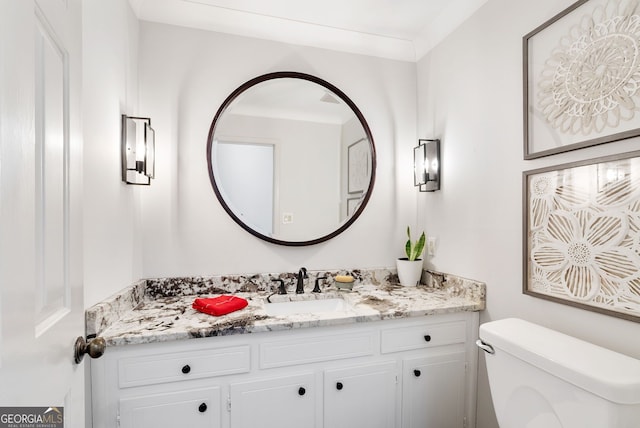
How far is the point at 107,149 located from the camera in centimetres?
139

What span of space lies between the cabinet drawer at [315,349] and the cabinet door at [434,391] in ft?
0.80

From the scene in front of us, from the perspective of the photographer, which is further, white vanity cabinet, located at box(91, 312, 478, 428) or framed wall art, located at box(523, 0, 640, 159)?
white vanity cabinet, located at box(91, 312, 478, 428)

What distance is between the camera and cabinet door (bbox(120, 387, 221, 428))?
125 cm

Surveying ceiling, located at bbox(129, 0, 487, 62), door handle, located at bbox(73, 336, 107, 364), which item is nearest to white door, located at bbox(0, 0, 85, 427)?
door handle, located at bbox(73, 336, 107, 364)

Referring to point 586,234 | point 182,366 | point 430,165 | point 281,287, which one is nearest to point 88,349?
point 182,366

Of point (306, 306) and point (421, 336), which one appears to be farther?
point (306, 306)

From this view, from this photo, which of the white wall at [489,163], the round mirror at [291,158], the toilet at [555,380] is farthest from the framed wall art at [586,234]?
the round mirror at [291,158]

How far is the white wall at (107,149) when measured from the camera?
1.22 m

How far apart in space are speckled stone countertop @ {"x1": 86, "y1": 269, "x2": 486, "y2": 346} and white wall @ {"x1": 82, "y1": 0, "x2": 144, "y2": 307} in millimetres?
110

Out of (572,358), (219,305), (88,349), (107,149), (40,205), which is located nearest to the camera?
(40,205)

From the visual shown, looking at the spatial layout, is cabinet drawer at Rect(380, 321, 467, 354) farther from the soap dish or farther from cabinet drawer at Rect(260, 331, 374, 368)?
the soap dish

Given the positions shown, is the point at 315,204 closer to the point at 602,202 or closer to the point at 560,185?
the point at 560,185

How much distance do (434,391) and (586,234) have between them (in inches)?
38.2

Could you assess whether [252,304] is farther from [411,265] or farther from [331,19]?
[331,19]
